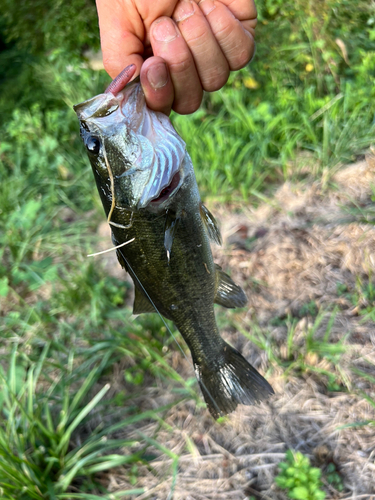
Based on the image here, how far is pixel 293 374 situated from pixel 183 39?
190 cm

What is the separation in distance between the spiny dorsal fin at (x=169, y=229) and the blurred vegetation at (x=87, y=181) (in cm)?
100

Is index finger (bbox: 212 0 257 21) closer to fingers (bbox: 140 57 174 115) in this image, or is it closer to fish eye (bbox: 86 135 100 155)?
fingers (bbox: 140 57 174 115)

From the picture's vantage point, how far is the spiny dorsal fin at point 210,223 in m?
1.41

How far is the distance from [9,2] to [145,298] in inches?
214

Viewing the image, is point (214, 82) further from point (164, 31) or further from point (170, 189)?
point (170, 189)

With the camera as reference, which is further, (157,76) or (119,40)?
(119,40)

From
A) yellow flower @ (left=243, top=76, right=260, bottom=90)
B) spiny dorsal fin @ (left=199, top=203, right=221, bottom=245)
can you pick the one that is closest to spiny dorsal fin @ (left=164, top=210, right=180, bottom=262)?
spiny dorsal fin @ (left=199, top=203, right=221, bottom=245)

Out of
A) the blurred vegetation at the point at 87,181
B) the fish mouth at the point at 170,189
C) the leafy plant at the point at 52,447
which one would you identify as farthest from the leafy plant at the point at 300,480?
the fish mouth at the point at 170,189

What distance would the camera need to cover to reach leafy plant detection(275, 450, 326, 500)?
4.94 ft

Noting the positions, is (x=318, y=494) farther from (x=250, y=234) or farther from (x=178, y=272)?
(x=250, y=234)

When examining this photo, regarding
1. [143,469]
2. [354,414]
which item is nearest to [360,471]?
[354,414]

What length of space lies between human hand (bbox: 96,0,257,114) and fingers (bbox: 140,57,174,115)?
0.03 metres

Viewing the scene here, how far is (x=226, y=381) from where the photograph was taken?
166cm

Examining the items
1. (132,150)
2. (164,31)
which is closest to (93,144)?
(132,150)
